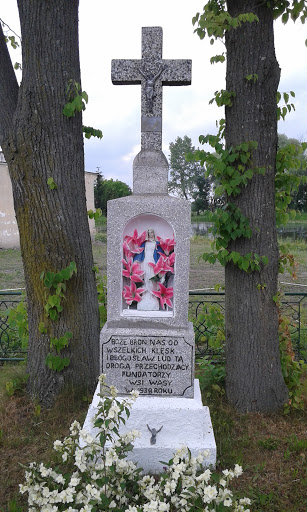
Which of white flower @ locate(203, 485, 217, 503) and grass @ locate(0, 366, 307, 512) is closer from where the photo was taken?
white flower @ locate(203, 485, 217, 503)

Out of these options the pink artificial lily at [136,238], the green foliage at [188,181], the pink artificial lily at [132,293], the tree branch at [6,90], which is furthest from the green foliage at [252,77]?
the green foliage at [188,181]

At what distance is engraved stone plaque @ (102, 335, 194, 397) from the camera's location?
3182 mm

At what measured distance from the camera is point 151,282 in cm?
329

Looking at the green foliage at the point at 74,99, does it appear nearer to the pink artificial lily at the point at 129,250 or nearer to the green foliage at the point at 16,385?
the pink artificial lily at the point at 129,250

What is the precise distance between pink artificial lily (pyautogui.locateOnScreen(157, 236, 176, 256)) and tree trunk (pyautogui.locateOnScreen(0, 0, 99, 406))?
3.27 ft

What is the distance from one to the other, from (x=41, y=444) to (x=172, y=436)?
3.64 feet

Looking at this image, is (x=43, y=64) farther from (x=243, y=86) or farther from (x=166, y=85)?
(x=243, y=86)

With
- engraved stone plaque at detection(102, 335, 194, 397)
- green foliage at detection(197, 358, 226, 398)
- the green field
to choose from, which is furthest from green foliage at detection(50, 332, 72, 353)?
the green field

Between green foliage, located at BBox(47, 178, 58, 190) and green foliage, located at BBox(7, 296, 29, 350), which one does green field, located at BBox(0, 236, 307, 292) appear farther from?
green foliage, located at BBox(47, 178, 58, 190)

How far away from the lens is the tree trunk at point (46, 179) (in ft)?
11.9

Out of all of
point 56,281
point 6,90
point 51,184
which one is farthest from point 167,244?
point 6,90

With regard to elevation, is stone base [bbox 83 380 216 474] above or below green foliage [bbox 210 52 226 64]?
below

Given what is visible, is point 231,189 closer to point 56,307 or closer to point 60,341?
point 56,307

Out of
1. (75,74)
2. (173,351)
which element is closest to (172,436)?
(173,351)
